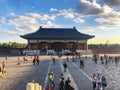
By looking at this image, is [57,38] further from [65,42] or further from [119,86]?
[119,86]

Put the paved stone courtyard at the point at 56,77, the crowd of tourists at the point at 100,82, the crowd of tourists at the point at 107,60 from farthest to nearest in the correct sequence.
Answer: the crowd of tourists at the point at 107,60 → the paved stone courtyard at the point at 56,77 → the crowd of tourists at the point at 100,82

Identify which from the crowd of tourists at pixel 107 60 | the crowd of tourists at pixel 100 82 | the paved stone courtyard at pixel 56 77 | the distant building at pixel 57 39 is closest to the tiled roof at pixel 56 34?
the distant building at pixel 57 39

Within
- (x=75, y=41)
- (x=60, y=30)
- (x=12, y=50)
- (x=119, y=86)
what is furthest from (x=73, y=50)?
(x=119, y=86)

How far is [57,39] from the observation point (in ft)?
288

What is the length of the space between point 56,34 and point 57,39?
308 cm

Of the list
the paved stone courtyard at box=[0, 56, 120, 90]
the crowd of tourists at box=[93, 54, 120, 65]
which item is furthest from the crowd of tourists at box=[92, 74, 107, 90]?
the crowd of tourists at box=[93, 54, 120, 65]

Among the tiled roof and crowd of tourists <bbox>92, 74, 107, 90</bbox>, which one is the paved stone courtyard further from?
the tiled roof

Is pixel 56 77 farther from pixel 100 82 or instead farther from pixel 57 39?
pixel 57 39

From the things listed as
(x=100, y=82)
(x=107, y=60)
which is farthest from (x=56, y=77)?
(x=107, y=60)

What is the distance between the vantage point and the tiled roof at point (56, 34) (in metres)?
87.0

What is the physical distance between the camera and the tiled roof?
285 ft

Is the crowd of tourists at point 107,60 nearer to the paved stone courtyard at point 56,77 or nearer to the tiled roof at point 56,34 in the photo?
the paved stone courtyard at point 56,77

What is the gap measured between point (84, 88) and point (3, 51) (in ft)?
254

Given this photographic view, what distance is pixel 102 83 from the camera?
18.4 metres
